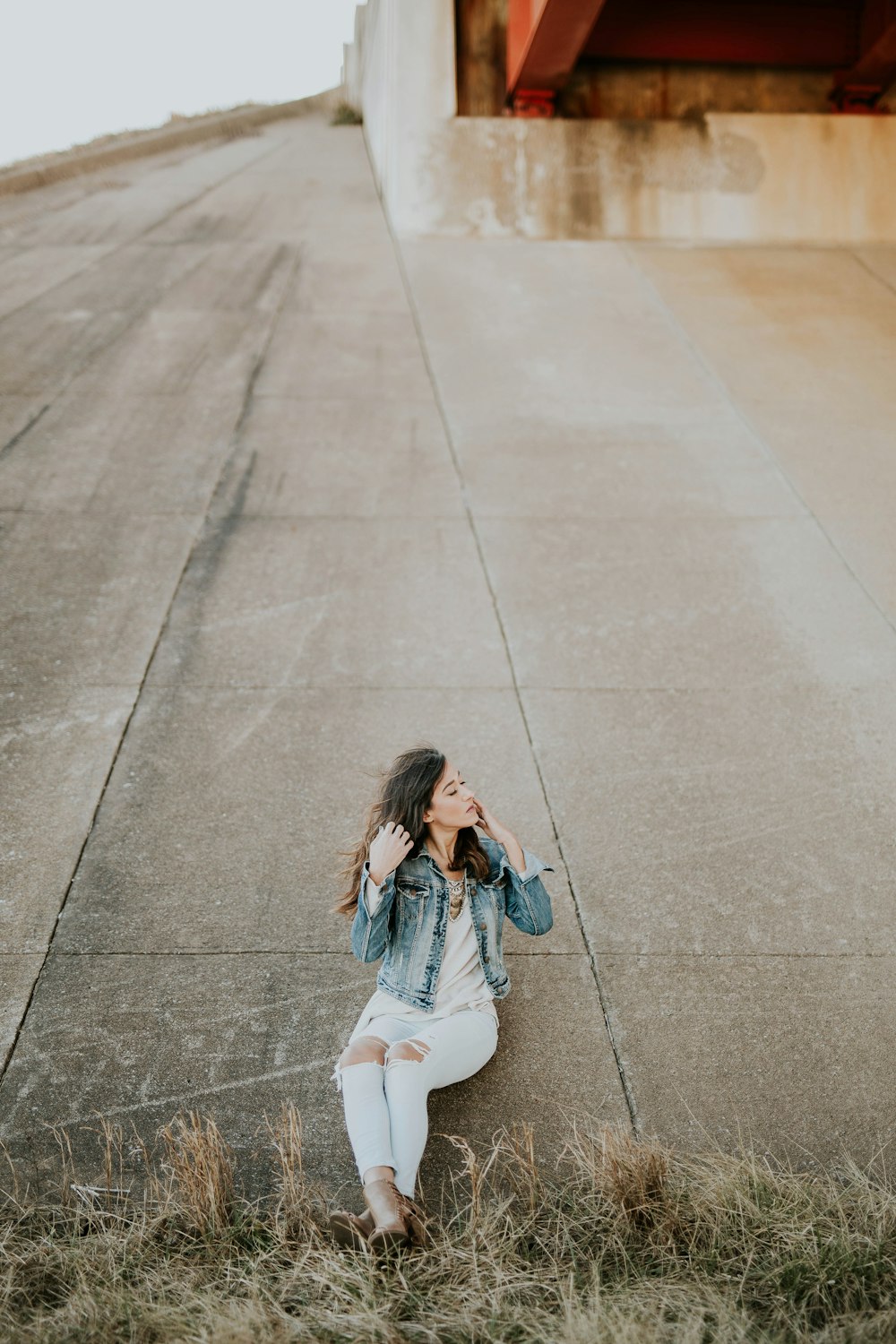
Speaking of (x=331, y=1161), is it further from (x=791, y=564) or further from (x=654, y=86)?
(x=654, y=86)

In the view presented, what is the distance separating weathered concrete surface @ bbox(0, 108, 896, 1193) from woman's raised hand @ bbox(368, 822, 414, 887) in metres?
0.68

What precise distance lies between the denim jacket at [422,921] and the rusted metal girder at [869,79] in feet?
38.3

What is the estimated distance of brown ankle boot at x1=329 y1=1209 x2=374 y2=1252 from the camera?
9.66 ft

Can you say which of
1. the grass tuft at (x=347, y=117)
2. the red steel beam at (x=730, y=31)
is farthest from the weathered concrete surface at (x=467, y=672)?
the grass tuft at (x=347, y=117)

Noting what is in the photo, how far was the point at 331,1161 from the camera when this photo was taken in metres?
3.39

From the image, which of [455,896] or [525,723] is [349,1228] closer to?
[455,896]

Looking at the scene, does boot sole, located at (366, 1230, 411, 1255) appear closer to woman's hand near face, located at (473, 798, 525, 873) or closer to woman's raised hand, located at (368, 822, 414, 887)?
woman's raised hand, located at (368, 822, 414, 887)

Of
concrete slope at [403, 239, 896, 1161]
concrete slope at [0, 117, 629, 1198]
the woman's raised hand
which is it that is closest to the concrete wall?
concrete slope at [403, 239, 896, 1161]

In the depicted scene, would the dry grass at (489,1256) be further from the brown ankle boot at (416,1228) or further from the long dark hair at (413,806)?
the long dark hair at (413,806)

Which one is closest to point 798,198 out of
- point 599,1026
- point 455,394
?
point 455,394

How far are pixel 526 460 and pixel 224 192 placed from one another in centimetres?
985

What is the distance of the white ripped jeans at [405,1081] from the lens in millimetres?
3125

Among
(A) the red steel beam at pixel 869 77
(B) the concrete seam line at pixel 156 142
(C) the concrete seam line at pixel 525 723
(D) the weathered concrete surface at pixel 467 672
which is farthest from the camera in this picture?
(B) the concrete seam line at pixel 156 142

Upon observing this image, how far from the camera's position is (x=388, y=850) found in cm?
347
